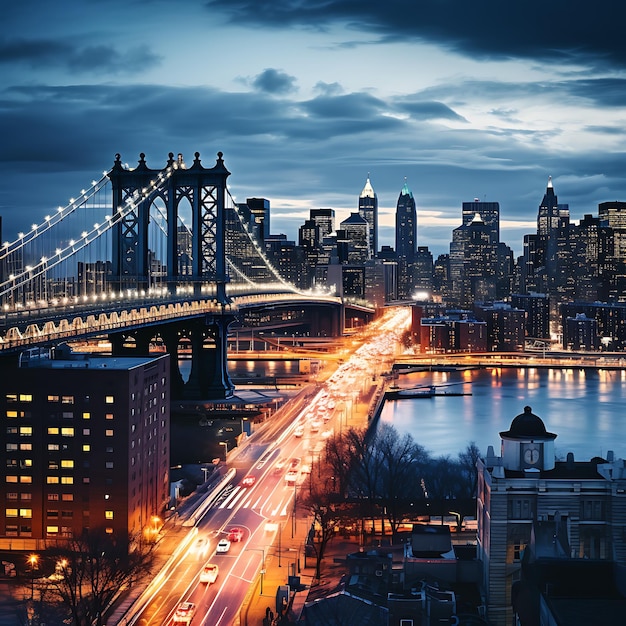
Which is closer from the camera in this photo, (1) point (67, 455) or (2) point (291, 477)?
(1) point (67, 455)

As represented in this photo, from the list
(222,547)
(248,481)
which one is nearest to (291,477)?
(248,481)

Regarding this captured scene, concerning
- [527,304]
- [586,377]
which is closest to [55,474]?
[586,377]

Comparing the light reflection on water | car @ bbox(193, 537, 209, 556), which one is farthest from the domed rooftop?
the light reflection on water

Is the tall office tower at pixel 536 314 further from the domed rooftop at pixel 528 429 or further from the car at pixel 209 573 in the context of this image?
the car at pixel 209 573

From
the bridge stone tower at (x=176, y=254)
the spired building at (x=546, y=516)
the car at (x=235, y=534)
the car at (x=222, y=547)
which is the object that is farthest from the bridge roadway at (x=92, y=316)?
the spired building at (x=546, y=516)

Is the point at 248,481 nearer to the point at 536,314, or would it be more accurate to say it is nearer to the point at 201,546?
the point at 201,546
